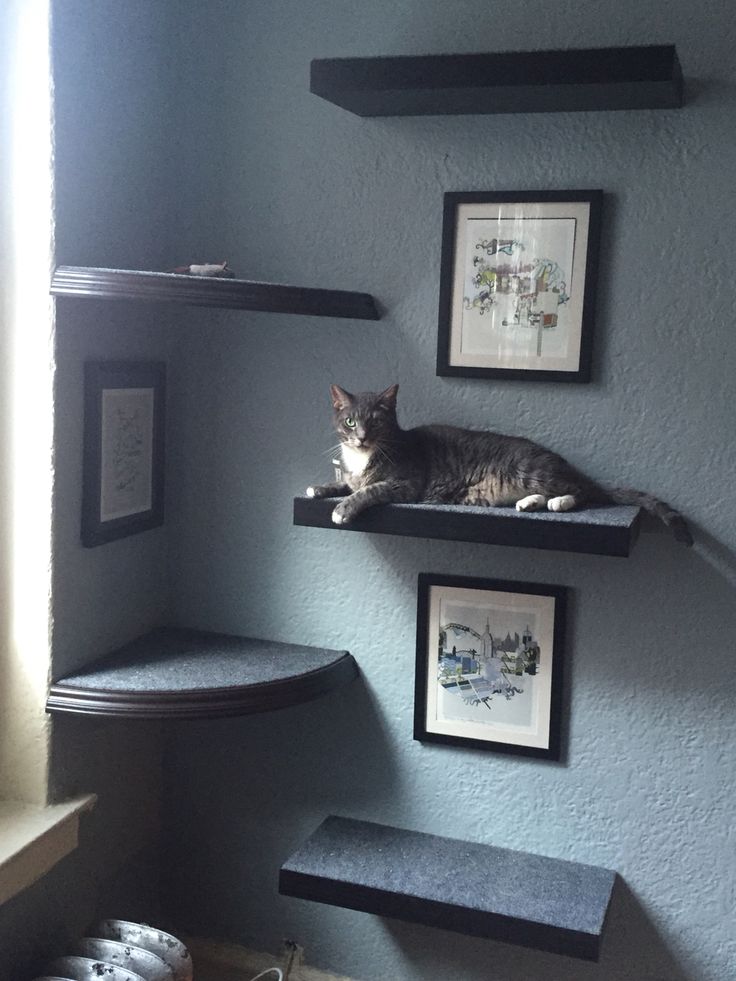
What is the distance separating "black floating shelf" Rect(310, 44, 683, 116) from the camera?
1.71 m

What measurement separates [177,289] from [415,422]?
22.6 inches

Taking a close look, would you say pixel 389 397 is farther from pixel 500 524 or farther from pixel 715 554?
pixel 715 554

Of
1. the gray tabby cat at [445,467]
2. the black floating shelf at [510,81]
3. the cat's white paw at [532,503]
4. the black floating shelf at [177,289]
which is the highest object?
the black floating shelf at [510,81]

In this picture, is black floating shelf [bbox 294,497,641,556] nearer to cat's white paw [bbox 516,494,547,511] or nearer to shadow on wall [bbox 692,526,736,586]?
cat's white paw [bbox 516,494,547,511]

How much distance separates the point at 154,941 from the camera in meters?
2.02

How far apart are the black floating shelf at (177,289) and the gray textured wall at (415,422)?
30 centimetres

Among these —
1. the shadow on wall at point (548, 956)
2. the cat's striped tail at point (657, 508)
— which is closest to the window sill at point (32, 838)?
the shadow on wall at point (548, 956)

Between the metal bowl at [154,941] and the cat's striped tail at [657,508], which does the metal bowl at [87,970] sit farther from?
the cat's striped tail at [657,508]

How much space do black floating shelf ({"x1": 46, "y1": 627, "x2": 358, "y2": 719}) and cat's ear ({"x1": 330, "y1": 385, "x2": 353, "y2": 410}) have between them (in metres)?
0.53

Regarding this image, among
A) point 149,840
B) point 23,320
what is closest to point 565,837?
point 149,840

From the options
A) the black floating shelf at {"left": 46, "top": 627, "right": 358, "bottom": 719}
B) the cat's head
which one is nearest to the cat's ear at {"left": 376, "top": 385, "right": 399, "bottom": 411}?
the cat's head

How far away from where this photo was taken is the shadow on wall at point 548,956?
2084mm

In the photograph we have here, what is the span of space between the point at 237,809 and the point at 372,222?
4.26 ft

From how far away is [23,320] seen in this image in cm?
192
